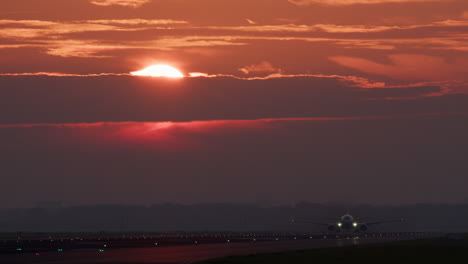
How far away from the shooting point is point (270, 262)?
3378 inches

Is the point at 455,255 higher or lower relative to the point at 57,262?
higher

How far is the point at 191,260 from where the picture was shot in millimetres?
89500

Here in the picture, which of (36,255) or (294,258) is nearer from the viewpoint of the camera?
(294,258)

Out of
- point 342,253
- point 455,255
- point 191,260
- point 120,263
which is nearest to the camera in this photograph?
point 120,263

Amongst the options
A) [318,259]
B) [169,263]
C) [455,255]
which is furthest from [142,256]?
[455,255]

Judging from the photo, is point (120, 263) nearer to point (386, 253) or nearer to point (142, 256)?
point (142, 256)

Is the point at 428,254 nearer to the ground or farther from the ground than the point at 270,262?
farther from the ground

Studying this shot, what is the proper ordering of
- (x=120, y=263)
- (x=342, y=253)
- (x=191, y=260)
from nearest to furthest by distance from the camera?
(x=120, y=263) < (x=191, y=260) < (x=342, y=253)

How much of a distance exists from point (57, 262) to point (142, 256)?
1555 cm

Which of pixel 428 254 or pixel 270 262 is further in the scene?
pixel 428 254

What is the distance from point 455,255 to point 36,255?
47.1 meters

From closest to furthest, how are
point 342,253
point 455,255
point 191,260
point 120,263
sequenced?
point 120,263, point 191,260, point 455,255, point 342,253

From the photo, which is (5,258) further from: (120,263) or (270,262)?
(270,262)

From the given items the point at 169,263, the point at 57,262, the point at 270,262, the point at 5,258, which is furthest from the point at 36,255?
the point at 270,262
